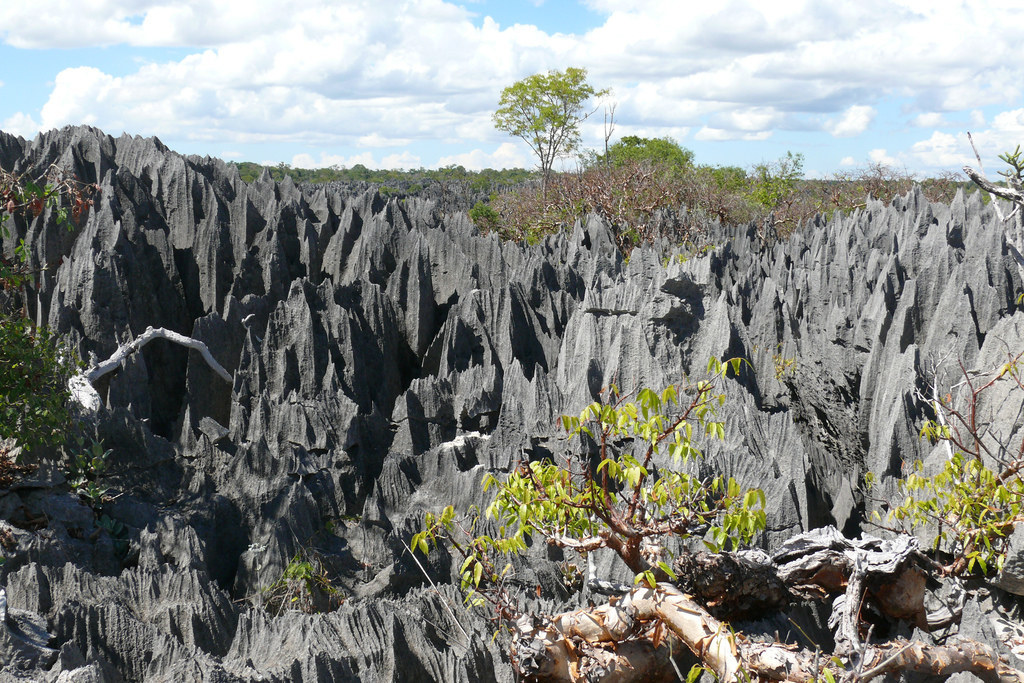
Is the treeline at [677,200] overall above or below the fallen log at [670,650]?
above

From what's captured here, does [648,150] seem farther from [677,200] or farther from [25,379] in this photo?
[25,379]

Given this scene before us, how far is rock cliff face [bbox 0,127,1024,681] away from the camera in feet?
16.0

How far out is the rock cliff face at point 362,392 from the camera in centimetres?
488

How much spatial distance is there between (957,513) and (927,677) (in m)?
1.15

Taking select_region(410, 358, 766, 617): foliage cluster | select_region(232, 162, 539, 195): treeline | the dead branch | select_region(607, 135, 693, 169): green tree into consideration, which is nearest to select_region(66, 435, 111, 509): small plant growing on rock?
the dead branch

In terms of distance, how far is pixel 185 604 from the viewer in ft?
16.1

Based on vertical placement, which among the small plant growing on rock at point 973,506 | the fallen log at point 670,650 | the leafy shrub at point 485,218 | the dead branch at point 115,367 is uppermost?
the leafy shrub at point 485,218

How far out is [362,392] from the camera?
1008cm

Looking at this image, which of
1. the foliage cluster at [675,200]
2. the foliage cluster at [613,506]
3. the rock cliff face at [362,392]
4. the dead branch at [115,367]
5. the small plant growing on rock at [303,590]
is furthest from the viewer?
the foliage cluster at [675,200]

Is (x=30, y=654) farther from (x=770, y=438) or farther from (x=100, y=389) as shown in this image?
(x=100, y=389)

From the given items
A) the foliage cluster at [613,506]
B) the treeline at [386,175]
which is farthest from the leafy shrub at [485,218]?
the treeline at [386,175]

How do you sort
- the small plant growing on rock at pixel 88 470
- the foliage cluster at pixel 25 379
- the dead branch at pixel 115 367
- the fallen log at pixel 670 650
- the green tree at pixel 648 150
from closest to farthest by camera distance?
the fallen log at pixel 670 650 → the foliage cluster at pixel 25 379 → the small plant growing on rock at pixel 88 470 → the dead branch at pixel 115 367 → the green tree at pixel 648 150

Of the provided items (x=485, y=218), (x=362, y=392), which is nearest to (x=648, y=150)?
(x=485, y=218)

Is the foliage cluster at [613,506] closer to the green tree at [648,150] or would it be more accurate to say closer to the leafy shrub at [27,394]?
the leafy shrub at [27,394]
